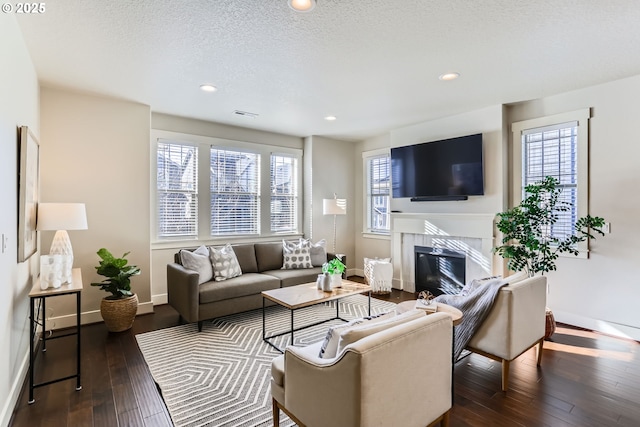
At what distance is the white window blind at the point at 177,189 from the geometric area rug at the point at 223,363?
63.2 inches

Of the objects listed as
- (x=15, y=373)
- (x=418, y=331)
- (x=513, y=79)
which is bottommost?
(x=15, y=373)

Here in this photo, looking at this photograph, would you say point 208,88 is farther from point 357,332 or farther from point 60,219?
point 357,332

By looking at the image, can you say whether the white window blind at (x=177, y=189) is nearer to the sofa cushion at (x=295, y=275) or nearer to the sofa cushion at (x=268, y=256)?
the sofa cushion at (x=268, y=256)

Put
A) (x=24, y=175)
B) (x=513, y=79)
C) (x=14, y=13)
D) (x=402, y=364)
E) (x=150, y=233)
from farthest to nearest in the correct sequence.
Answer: (x=150, y=233)
(x=513, y=79)
(x=24, y=175)
(x=14, y=13)
(x=402, y=364)

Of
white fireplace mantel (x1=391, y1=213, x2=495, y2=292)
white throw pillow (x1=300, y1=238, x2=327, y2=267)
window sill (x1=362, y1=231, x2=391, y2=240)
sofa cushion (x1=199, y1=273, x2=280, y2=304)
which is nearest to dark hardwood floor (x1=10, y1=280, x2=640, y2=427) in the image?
sofa cushion (x1=199, y1=273, x2=280, y2=304)

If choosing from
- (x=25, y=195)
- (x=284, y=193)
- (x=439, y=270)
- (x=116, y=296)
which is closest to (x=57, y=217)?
(x=25, y=195)

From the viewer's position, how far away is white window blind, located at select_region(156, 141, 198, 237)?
464 centimetres

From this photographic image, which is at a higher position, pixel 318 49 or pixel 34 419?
pixel 318 49

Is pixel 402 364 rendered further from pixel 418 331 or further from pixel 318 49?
pixel 318 49

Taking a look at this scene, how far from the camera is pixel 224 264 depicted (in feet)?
13.3

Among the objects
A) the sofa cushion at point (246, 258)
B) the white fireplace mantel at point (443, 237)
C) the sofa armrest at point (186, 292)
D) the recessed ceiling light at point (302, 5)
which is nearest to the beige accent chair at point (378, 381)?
the sofa armrest at point (186, 292)

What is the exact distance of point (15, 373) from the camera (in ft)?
7.63

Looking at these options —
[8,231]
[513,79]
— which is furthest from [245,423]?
[513,79]

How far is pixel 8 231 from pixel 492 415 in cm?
345
